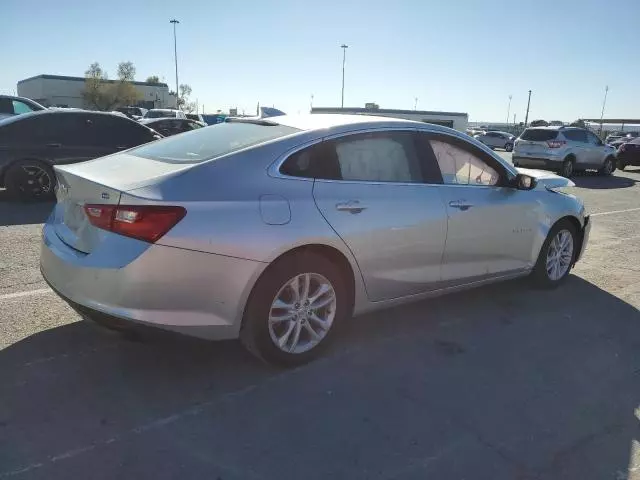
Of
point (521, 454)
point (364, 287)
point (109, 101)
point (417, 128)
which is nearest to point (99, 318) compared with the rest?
point (364, 287)

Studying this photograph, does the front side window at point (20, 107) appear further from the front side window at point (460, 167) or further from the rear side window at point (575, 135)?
the rear side window at point (575, 135)

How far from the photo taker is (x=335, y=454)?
262cm

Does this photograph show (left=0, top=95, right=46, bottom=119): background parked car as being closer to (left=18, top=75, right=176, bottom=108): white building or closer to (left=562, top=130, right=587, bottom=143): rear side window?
(left=562, top=130, right=587, bottom=143): rear side window

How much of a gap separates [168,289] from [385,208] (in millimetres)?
1551

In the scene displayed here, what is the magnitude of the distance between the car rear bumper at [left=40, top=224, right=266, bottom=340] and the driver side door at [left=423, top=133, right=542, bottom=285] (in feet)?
5.81

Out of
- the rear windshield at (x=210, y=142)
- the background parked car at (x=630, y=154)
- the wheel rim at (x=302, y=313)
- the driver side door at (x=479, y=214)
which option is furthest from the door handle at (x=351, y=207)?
the background parked car at (x=630, y=154)

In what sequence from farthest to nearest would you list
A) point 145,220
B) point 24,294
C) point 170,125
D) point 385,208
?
point 170,125 < point 24,294 < point 385,208 < point 145,220

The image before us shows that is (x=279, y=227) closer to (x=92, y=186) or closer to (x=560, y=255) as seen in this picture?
(x=92, y=186)

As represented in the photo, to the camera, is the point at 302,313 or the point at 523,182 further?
the point at 523,182

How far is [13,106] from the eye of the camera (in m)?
14.8

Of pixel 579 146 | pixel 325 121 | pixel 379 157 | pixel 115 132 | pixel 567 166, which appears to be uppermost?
pixel 325 121

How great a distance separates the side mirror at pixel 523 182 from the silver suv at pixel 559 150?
1383 centimetres

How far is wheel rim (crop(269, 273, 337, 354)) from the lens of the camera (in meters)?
3.30

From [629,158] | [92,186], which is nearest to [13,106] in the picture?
[92,186]
